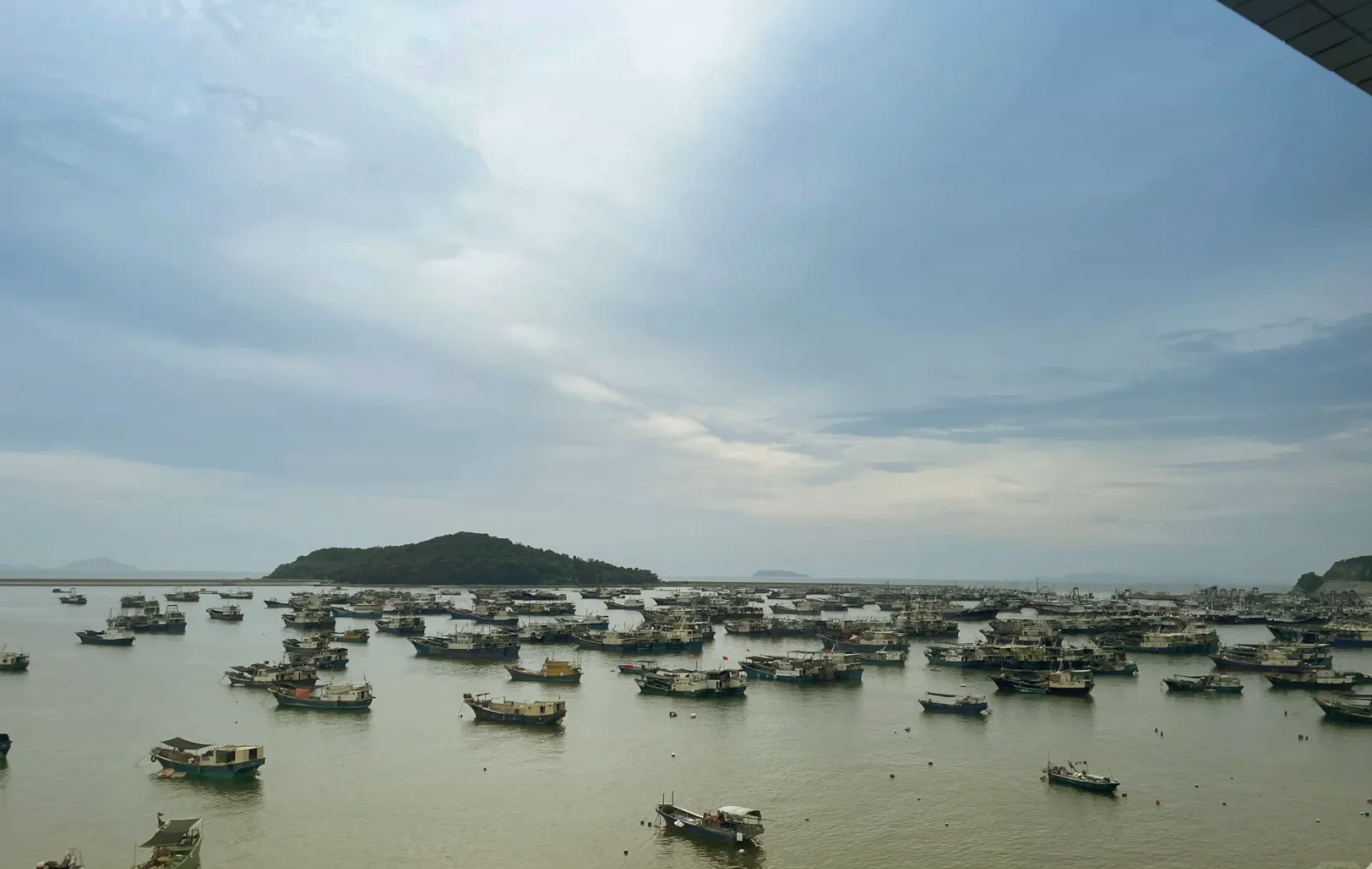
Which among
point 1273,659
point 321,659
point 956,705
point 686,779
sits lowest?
point 686,779

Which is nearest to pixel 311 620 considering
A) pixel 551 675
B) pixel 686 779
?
pixel 551 675

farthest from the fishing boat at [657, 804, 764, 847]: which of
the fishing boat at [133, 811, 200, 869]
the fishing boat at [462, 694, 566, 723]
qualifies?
the fishing boat at [462, 694, 566, 723]

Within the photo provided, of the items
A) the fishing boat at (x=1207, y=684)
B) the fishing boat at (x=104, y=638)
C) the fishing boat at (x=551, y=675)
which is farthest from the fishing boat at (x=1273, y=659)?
the fishing boat at (x=104, y=638)

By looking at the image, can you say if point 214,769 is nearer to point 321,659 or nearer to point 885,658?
point 321,659

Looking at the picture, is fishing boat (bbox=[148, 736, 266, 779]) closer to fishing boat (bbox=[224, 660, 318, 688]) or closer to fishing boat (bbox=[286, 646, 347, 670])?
fishing boat (bbox=[224, 660, 318, 688])

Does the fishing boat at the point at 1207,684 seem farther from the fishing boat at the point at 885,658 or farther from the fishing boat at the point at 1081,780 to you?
the fishing boat at the point at 1081,780

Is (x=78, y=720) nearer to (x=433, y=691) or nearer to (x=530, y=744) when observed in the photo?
(x=433, y=691)
